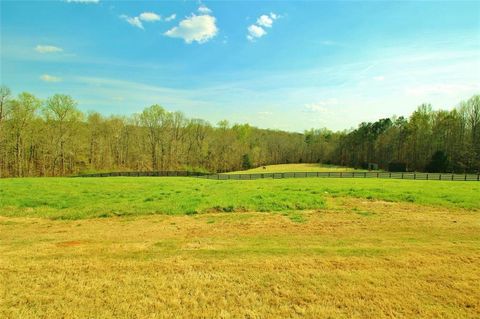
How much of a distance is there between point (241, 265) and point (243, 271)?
339 mm

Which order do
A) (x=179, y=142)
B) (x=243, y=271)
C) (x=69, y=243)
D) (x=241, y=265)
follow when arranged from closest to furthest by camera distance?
(x=243, y=271) < (x=241, y=265) < (x=69, y=243) < (x=179, y=142)

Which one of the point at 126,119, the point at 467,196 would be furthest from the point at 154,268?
the point at 126,119

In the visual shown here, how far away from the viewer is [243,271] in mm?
5910

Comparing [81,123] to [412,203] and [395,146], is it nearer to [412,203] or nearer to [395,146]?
[412,203]

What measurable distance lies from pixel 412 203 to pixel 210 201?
1218cm

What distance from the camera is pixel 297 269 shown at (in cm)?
603

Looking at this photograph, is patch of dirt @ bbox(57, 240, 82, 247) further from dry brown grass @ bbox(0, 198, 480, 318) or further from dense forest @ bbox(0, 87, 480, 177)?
dense forest @ bbox(0, 87, 480, 177)

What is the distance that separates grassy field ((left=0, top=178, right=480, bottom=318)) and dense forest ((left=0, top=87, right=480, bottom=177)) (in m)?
41.1

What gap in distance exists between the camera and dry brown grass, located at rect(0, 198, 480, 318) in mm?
4551

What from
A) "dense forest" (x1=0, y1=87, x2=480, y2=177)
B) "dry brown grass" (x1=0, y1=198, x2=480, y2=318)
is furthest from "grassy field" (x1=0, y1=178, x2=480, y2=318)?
"dense forest" (x1=0, y1=87, x2=480, y2=177)

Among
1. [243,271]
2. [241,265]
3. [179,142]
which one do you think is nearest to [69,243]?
[241,265]

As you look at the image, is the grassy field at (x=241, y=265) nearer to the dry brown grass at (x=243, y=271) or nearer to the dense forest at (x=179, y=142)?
the dry brown grass at (x=243, y=271)

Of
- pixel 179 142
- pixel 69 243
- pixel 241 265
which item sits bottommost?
pixel 69 243

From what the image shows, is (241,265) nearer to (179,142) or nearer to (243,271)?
(243,271)
